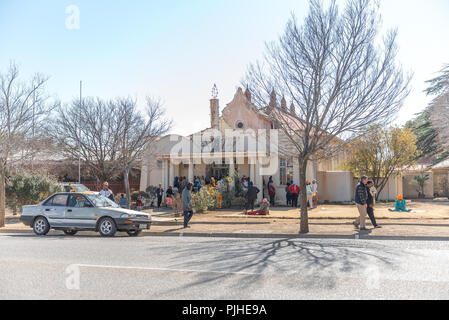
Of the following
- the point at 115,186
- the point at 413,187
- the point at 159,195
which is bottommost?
the point at 159,195

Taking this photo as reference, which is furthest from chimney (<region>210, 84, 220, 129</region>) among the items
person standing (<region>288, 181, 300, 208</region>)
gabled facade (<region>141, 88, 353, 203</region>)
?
person standing (<region>288, 181, 300, 208</region>)

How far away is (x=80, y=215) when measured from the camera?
47.4ft

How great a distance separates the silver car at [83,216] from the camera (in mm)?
14141

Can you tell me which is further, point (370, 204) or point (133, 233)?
point (133, 233)

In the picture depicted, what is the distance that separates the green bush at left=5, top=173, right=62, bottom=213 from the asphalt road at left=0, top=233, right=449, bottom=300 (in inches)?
453

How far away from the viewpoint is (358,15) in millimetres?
13523

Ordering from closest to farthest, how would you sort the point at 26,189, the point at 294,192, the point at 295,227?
1. the point at 295,227
2. the point at 26,189
3. the point at 294,192

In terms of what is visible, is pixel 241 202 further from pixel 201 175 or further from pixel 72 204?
pixel 72 204

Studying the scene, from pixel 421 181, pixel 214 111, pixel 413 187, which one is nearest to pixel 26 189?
pixel 214 111

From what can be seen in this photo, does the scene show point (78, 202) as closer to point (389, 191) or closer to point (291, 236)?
point (291, 236)

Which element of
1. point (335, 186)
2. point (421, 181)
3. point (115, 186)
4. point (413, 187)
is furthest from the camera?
point (413, 187)

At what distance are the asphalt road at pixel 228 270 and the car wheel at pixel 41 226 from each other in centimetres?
315

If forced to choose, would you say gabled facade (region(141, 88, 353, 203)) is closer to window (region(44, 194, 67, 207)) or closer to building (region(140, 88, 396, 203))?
building (region(140, 88, 396, 203))

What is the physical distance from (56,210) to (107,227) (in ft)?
6.39
